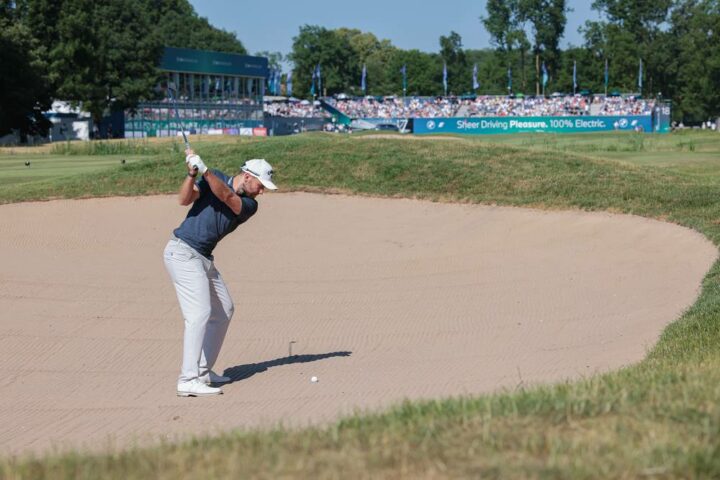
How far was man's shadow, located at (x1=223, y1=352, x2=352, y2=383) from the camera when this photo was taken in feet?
33.2

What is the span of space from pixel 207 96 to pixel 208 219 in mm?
89775

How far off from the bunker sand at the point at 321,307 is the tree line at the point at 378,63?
54.5 meters

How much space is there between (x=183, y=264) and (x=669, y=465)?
5.45 m

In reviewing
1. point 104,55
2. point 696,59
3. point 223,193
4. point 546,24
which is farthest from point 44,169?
point 546,24

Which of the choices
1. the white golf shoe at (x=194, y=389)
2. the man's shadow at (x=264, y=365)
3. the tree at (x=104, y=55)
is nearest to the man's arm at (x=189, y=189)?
the white golf shoe at (x=194, y=389)

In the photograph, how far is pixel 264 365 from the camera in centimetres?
1056

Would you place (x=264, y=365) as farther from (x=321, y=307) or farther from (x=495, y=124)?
(x=495, y=124)

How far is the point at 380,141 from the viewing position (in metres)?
25.3

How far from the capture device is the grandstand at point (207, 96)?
8950 centimetres

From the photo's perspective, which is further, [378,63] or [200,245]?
[378,63]

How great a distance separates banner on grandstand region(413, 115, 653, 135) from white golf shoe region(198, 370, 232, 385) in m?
70.5

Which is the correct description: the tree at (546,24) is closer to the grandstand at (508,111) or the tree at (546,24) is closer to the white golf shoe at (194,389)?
the grandstand at (508,111)

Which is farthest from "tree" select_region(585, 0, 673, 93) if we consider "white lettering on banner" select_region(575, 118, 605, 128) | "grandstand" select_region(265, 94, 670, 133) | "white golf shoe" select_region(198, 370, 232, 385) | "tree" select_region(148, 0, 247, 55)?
"white golf shoe" select_region(198, 370, 232, 385)

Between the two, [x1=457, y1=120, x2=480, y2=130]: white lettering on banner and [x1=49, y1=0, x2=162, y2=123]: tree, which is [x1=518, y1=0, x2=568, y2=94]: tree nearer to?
[x1=457, y1=120, x2=480, y2=130]: white lettering on banner
